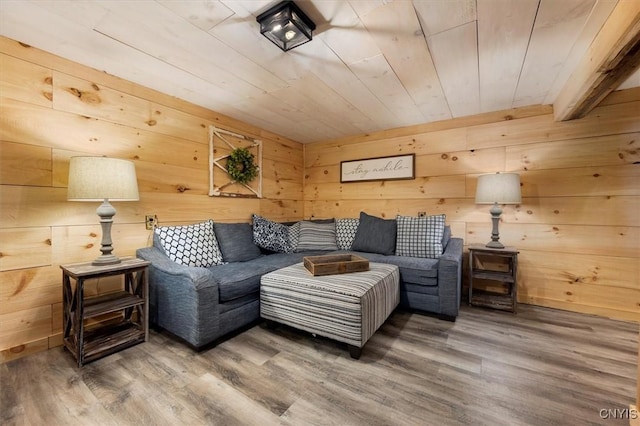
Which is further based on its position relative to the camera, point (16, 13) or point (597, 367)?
point (597, 367)

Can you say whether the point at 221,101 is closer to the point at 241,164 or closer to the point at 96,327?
the point at 241,164

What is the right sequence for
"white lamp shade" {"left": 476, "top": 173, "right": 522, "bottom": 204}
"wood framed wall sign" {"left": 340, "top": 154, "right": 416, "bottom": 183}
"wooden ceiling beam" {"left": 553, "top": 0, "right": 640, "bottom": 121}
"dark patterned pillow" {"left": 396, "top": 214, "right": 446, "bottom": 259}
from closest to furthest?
"wooden ceiling beam" {"left": 553, "top": 0, "right": 640, "bottom": 121} → "white lamp shade" {"left": 476, "top": 173, "right": 522, "bottom": 204} → "dark patterned pillow" {"left": 396, "top": 214, "right": 446, "bottom": 259} → "wood framed wall sign" {"left": 340, "top": 154, "right": 416, "bottom": 183}

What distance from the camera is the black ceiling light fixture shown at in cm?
136

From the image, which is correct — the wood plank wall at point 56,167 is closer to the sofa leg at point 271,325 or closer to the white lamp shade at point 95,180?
→ the white lamp shade at point 95,180

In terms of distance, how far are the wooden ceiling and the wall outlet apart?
3.61 ft

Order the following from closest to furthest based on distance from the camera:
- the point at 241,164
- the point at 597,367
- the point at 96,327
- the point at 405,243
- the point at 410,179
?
the point at 597,367 → the point at 96,327 → the point at 405,243 → the point at 241,164 → the point at 410,179

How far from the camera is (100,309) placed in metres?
1.72

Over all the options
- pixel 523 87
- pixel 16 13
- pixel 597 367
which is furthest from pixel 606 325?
pixel 16 13

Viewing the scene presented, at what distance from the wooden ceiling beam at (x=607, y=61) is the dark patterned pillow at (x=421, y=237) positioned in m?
1.39

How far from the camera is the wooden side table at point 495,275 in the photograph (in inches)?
96.8

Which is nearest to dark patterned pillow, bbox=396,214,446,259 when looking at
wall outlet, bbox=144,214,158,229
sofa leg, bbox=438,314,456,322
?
sofa leg, bbox=438,314,456,322

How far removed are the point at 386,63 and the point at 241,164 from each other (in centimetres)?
187

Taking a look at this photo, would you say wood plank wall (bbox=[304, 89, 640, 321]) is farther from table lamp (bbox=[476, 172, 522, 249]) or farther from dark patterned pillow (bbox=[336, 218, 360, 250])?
dark patterned pillow (bbox=[336, 218, 360, 250])

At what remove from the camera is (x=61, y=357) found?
172 centimetres
